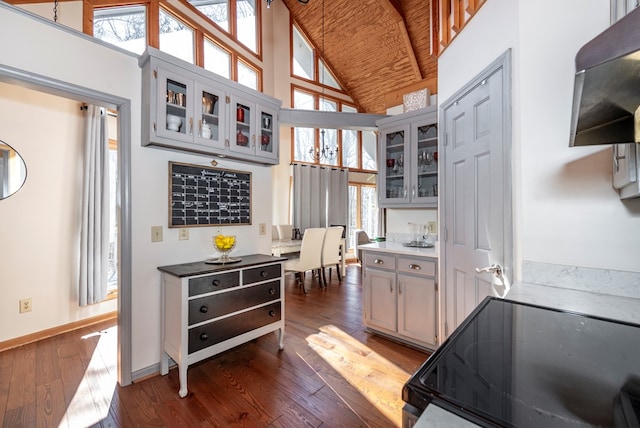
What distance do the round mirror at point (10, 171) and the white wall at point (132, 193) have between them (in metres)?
0.06

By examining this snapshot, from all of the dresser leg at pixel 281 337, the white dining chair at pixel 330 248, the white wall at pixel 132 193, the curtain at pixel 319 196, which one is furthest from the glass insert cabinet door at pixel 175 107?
the curtain at pixel 319 196

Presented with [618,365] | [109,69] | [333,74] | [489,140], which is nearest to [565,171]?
[489,140]

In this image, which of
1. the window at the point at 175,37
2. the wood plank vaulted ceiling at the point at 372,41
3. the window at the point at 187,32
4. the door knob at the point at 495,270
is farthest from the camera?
the wood plank vaulted ceiling at the point at 372,41

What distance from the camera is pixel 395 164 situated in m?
3.21

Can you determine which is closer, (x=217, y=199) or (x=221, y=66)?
(x=217, y=199)

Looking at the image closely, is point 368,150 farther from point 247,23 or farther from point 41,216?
point 41,216

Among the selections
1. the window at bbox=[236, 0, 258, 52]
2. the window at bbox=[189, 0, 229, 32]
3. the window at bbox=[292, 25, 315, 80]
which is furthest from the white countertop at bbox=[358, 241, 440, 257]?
the window at bbox=[292, 25, 315, 80]

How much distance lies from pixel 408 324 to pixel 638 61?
2392 millimetres

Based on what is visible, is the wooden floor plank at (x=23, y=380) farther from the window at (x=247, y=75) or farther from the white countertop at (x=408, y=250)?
the window at (x=247, y=75)

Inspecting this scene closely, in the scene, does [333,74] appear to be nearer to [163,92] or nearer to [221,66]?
[221,66]

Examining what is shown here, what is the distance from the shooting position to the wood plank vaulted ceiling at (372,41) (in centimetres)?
504

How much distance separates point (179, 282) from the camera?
1922mm

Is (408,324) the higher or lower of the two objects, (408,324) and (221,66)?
the lower

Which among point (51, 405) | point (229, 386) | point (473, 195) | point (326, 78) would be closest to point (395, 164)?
point (473, 195)
